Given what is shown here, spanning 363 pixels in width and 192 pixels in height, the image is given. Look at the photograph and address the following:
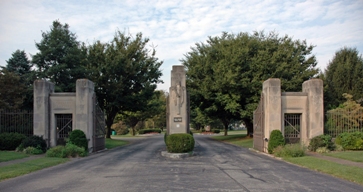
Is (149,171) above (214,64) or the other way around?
the other way around

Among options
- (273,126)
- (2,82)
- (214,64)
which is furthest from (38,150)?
(214,64)

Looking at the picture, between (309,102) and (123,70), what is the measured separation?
20.8m

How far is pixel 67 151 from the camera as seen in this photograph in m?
18.5

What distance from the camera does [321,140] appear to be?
2000 cm

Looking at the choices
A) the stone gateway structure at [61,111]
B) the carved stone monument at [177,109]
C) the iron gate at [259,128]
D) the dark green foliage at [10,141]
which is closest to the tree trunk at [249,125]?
the iron gate at [259,128]

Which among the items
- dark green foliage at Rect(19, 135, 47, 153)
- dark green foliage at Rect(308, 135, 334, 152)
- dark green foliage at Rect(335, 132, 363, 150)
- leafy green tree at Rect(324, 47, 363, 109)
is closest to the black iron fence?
dark green foliage at Rect(19, 135, 47, 153)

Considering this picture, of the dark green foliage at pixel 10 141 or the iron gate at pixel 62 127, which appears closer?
the dark green foliage at pixel 10 141

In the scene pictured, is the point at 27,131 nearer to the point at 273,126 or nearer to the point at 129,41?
the point at 273,126

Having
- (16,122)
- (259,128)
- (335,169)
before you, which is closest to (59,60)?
(16,122)

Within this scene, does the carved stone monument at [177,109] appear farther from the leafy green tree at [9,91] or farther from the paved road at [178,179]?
the leafy green tree at [9,91]

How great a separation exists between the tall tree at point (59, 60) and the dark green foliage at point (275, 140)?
19310 mm

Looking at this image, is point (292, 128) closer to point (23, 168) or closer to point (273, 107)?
point (273, 107)

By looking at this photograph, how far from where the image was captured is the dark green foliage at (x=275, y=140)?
19658mm

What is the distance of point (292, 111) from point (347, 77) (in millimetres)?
21581
